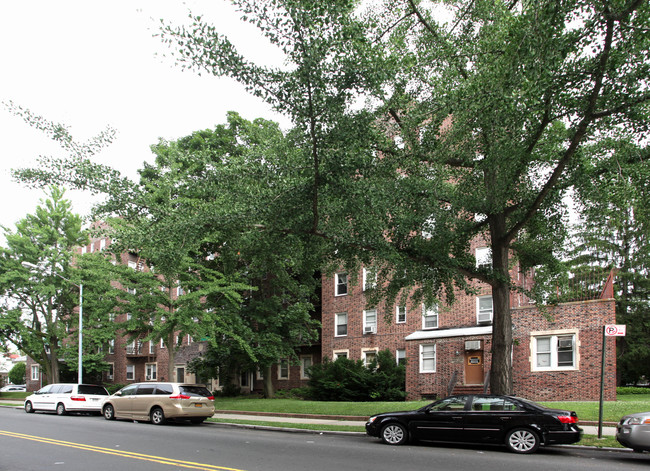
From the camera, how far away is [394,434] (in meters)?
12.8

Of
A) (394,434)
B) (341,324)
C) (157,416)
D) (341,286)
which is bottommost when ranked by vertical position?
(157,416)

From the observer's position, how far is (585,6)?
1044cm

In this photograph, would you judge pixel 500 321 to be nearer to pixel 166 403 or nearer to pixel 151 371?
pixel 166 403

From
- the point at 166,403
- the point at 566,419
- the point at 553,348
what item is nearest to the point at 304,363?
the point at 553,348

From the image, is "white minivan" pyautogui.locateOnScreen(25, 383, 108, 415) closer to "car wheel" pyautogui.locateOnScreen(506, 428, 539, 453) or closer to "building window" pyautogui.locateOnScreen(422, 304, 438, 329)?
"building window" pyautogui.locateOnScreen(422, 304, 438, 329)

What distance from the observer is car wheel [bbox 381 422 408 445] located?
12719 mm

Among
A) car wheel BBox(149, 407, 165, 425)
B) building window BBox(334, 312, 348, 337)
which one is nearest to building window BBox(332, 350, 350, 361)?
building window BBox(334, 312, 348, 337)

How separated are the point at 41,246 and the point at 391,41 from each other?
34566mm

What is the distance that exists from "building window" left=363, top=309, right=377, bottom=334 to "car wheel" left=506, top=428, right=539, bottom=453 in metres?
20.3

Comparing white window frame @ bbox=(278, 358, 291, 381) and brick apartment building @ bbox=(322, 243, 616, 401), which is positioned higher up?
brick apartment building @ bbox=(322, 243, 616, 401)

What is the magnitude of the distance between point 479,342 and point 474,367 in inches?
55.0

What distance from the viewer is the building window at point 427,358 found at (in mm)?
26359

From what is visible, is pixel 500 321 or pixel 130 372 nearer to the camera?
pixel 500 321

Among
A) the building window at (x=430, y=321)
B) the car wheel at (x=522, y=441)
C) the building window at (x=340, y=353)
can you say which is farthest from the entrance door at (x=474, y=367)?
the car wheel at (x=522, y=441)
